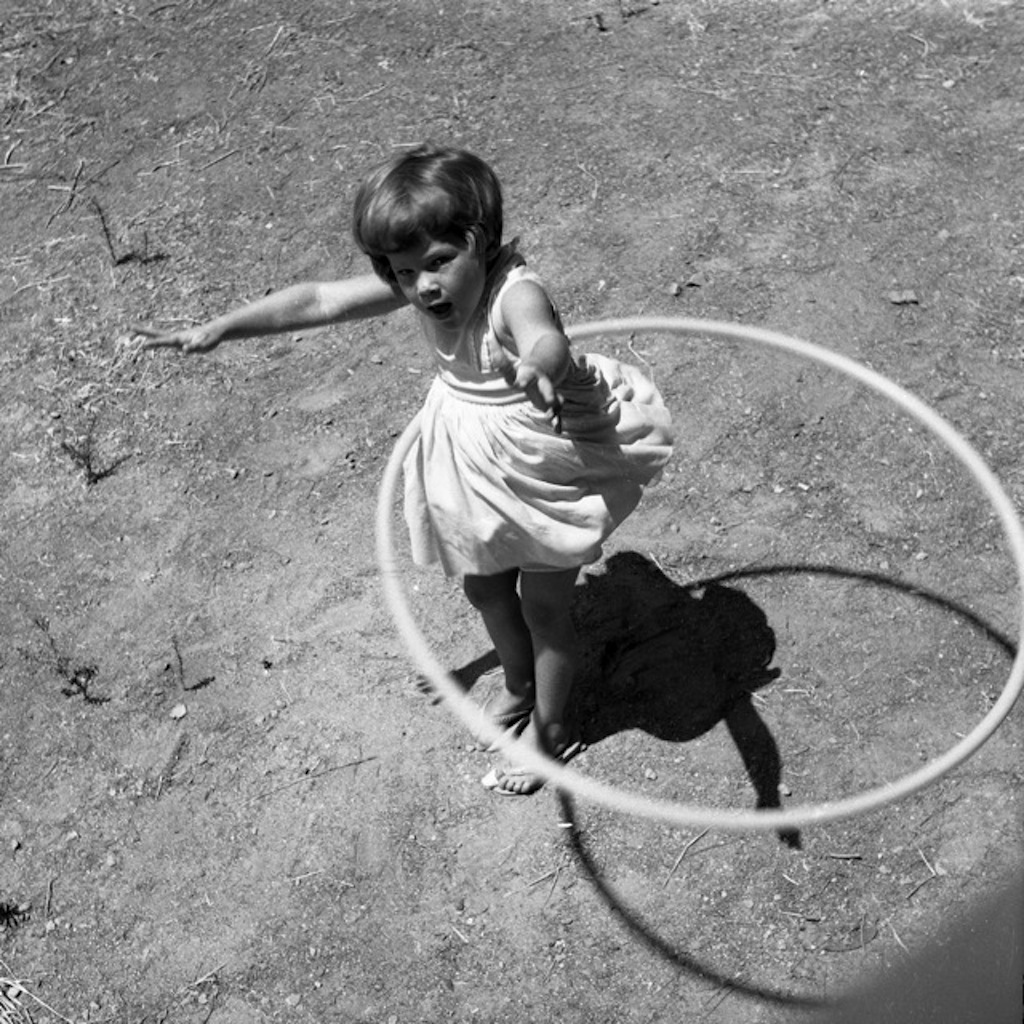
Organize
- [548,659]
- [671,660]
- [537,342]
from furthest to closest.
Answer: [671,660] < [548,659] < [537,342]

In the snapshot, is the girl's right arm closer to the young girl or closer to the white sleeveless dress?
the young girl

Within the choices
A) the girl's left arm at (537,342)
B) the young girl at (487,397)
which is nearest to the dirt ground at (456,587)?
the young girl at (487,397)

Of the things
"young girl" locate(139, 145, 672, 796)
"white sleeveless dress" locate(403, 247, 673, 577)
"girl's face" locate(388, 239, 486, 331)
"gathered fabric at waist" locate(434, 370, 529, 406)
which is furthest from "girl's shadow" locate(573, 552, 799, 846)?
"girl's face" locate(388, 239, 486, 331)

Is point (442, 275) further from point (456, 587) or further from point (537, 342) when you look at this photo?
point (456, 587)

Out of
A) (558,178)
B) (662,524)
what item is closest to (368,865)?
(662,524)

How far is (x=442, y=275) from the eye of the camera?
3.29 metres

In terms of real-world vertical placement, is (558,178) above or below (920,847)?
above

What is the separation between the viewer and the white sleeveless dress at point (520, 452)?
3461mm

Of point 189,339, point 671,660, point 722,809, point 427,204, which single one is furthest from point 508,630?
point 427,204

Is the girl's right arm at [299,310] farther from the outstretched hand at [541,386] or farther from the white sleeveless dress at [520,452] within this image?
Result: the outstretched hand at [541,386]

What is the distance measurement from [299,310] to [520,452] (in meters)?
0.66

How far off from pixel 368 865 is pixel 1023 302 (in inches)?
124

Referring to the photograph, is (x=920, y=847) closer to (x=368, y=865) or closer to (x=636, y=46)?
(x=368, y=865)

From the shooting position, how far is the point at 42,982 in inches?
159
